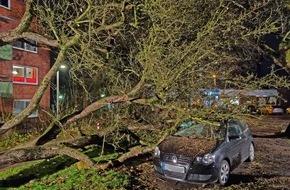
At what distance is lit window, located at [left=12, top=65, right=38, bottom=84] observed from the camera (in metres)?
21.3

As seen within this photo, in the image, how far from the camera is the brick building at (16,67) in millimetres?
19594

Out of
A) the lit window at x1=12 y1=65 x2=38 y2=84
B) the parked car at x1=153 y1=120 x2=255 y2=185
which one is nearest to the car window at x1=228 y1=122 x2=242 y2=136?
the parked car at x1=153 y1=120 x2=255 y2=185

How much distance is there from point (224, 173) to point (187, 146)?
116 centimetres

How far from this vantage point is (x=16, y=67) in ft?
70.1

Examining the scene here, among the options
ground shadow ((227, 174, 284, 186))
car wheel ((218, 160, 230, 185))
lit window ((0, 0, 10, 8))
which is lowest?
ground shadow ((227, 174, 284, 186))

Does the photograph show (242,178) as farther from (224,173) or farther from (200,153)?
(200,153)

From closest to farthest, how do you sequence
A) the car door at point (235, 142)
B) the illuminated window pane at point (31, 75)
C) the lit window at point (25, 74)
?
the car door at point (235, 142) → the lit window at point (25, 74) → the illuminated window pane at point (31, 75)

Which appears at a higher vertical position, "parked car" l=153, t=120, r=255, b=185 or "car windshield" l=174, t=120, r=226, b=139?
"car windshield" l=174, t=120, r=226, b=139

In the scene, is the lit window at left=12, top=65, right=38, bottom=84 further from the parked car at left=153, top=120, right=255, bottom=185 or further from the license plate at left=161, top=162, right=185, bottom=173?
the license plate at left=161, top=162, right=185, bottom=173

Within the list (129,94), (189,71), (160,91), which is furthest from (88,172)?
(189,71)

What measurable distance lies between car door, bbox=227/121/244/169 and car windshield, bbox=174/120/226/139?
28 cm

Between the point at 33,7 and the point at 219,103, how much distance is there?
203 inches

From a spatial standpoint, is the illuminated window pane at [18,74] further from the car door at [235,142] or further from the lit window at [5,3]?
the car door at [235,142]

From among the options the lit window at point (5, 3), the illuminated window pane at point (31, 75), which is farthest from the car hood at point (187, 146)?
the illuminated window pane at point (31, 75)
